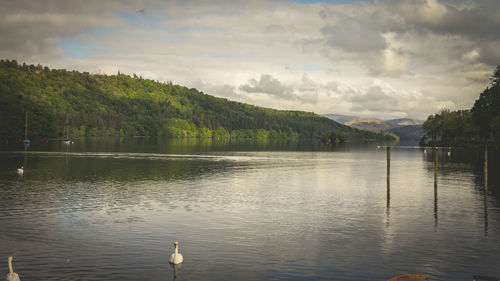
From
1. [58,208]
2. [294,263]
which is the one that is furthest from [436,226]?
[58,208]

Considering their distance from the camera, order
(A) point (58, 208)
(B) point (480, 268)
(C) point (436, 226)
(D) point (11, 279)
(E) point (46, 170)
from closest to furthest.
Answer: (D) point (11, 279) → (B) point (480, 268) → (C) point (436, 226) → (A) point (58, 208) → (E) point (46, 170)

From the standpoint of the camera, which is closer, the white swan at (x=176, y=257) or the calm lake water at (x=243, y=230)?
the white swan at (x=176, y=257)

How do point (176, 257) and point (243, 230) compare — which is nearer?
point (176, 257)

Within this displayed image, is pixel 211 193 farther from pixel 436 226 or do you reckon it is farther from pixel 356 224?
pixel 436 226

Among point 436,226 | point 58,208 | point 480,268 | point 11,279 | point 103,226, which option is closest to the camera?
point 11,279

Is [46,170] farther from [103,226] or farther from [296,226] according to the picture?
[296,226]

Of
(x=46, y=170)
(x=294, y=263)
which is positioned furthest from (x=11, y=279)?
(x=46, y=170)

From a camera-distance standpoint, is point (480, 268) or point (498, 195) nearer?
point (480, 268)

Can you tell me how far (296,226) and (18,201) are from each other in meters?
29.0

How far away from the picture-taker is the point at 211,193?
54.2 m

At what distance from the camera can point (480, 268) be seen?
25.3 meters

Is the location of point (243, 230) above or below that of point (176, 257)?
below

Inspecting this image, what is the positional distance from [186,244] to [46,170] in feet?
189

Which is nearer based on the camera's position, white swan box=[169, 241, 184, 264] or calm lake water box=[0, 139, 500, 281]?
white swan box=[169, 241, 184, 264]
